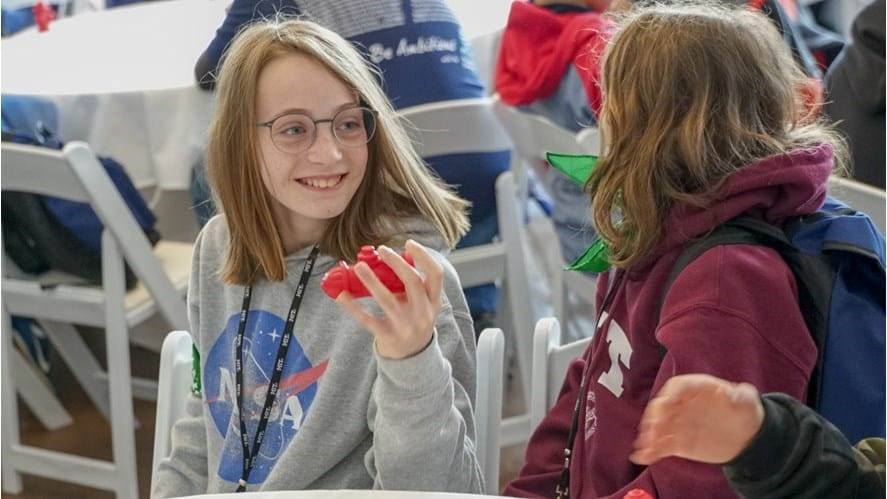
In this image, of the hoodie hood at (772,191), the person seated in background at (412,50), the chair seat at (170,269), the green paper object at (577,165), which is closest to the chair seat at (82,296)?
the chair seat at (170,269)

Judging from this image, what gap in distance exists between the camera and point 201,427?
5.15ft

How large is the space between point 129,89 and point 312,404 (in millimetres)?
1368

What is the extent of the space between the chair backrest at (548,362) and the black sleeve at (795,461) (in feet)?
1.63

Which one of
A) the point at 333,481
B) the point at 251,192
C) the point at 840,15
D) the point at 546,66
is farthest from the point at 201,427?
the point at 840,15

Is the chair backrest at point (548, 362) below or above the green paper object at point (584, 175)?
below

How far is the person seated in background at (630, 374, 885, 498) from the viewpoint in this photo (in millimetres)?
823

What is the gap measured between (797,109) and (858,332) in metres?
0.26

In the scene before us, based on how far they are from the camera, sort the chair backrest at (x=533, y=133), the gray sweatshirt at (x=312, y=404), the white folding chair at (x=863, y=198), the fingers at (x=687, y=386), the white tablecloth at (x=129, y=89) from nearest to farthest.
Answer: the fingers at (x=687, y=386) < the gray sweatshirt at (x=312, y=404) < the white folding chair at (x=863, y=198) < the chair backrest at (x=533, y=133) < the white tablecloth at (x=129, y=89)

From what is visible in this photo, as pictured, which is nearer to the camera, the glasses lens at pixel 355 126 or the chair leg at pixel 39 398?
the glasses lens at pixel 355 126

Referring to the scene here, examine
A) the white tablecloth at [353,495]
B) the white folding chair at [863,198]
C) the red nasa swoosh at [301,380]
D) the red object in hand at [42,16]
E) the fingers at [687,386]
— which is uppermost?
the fingers at [687,386]

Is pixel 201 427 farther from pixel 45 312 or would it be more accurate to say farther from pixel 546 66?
pixel 546 66

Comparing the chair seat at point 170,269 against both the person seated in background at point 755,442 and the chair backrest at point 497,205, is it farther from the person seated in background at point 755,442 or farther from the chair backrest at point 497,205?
the person seated in background at point 755,442

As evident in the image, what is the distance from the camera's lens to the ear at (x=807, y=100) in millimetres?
1313

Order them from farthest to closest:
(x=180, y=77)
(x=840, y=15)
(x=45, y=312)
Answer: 1. (x=840, y=15)
2. (x=180, y=77)
3. (x=45, y=312)
